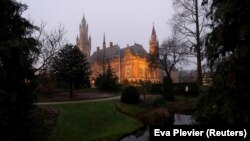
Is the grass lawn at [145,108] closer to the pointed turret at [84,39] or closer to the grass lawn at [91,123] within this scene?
the grass lawn at [91,123]

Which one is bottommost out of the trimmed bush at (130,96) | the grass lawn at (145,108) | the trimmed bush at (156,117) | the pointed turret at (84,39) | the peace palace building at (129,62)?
the trimmed bush at (156,117)

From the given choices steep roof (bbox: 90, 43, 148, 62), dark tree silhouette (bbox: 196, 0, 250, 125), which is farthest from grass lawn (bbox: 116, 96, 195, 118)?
steep roof (bbox: 90, 43, 148, 62)

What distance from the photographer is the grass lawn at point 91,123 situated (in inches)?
748

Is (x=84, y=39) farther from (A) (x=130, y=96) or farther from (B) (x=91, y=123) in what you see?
(B) (x=91, y=123)

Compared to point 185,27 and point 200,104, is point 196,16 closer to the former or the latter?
point 185,27

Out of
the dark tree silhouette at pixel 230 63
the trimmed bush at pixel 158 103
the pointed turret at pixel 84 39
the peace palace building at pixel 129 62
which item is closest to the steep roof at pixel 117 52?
the peace palace building at pixel 129 62

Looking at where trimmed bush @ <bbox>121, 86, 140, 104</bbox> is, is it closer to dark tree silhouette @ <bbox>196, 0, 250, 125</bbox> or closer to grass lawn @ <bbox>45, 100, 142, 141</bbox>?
grass lawn @ <bbox>45, 100, 142, 141</bbox>

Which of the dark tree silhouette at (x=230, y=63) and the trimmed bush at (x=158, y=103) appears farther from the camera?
the trimmed bush at (x=158, y=103)

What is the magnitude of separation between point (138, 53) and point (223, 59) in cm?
8989

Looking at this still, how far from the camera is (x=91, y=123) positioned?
75.2ft

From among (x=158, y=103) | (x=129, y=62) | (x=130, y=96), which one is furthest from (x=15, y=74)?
(x=129, y=62)

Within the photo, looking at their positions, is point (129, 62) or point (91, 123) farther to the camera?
point (129, 62)

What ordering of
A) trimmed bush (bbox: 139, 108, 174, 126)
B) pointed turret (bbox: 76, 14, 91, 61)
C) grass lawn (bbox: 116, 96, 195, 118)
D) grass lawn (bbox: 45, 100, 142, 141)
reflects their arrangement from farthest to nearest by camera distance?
pointed turret (bbox: 76, 14, 91, 61), grass lawn (bbox: 116, 96, 195, 118), trimmed bush (bbox: 139, 108, 174, 126), grass lawn (bbox: 45, 100, 142, 141)

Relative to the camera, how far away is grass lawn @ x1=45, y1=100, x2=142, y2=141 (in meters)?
19.0
